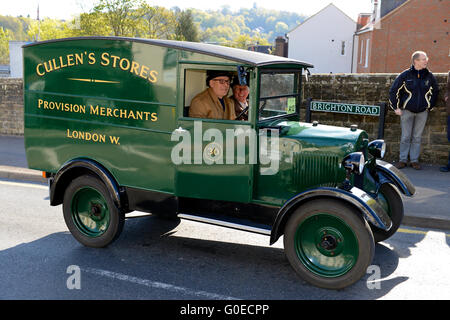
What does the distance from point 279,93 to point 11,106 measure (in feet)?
32.7

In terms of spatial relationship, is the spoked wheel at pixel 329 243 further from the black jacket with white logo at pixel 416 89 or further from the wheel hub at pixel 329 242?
the black jacket with white logo at pixel 416 89

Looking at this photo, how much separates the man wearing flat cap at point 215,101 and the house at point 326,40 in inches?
1759

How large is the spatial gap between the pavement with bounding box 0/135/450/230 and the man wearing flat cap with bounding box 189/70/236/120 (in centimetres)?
297

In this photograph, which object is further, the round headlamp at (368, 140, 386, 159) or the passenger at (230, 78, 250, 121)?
the passenger at (230, 78, 250, 121)

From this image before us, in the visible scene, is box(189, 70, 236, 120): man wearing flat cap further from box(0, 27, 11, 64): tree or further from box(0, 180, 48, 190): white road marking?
box(0, 27, 11, 64): tree

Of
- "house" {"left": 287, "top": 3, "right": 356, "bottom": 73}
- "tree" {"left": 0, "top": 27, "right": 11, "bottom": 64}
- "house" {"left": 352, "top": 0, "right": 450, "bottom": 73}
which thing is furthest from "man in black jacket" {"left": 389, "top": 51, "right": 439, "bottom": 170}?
"tree" {"left": 0, "top": 27, "right": 11, "bottom": 64}

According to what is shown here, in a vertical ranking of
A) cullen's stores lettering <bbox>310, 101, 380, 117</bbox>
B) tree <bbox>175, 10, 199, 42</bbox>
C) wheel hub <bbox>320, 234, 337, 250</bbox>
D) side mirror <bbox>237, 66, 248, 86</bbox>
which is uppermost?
tree <bbox>175, 10, 199, 42</bbox>

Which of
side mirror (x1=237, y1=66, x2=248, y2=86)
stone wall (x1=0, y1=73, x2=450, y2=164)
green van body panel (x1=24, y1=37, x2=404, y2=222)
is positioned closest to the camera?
side mirror (x1=237, y1=66, x2=248, y2=86)

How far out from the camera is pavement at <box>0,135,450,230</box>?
6258mm

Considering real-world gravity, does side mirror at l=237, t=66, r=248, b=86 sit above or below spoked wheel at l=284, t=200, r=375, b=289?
above

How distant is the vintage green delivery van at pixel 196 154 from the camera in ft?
14.4

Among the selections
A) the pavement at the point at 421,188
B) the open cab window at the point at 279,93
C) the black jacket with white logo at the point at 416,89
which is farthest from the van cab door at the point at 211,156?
the black jacket with white logo at the point at 416,89

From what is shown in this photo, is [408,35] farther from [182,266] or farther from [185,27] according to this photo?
[185,27]

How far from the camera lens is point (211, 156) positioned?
477 centimetres
